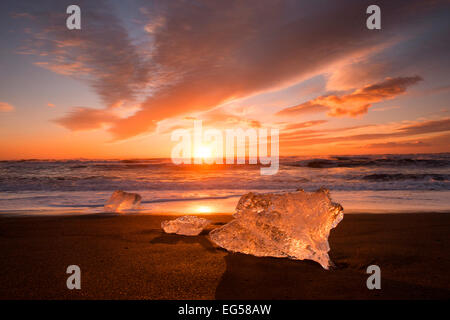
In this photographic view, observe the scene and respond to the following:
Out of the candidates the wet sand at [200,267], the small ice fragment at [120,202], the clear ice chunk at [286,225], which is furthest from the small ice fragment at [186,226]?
the small ice fragment at [120,202]

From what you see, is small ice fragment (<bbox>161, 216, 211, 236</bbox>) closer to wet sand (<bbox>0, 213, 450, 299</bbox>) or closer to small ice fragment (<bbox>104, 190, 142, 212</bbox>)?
wet sand (<bbox>0, 213, 450, 299</bbox>)

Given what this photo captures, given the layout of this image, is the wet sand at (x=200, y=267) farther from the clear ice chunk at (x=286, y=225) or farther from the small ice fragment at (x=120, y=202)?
the small ice fragment at (x=120, y=202)

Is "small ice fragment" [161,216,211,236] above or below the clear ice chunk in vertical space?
below

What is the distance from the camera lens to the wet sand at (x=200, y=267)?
6.23 feet

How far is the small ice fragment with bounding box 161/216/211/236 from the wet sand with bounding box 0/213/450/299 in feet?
0.32

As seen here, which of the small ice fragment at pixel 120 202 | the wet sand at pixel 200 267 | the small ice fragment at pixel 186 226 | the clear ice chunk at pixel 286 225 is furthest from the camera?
the small ice fragment at pixel 120 202

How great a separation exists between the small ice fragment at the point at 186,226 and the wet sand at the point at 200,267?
98 mm

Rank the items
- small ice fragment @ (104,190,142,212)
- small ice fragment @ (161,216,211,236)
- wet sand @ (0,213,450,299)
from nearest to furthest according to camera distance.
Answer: wet sand @ (0,213,450,299)
small ice fragment @ (161,216,211,236)
small ice fragment @ (104,190,142,212)

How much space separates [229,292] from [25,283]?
152 centimetres

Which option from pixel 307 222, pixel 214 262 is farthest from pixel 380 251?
pixel 214 262

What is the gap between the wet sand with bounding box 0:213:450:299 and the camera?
190cm

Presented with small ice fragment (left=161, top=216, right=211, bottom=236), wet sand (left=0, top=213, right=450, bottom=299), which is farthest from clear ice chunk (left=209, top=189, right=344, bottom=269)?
small ice fragment (left=161, top=216, right=211, bottom=236)

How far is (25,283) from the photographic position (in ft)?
6.72
